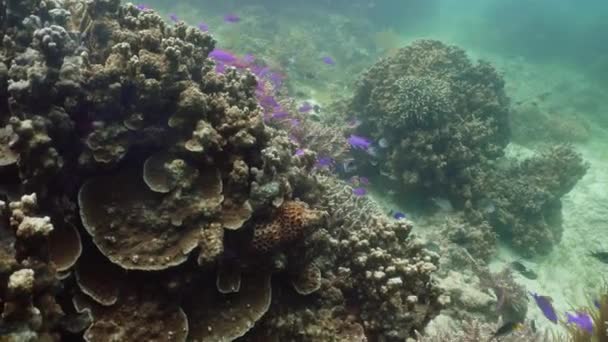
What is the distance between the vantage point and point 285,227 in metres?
3.29

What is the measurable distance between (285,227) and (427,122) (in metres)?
6.43

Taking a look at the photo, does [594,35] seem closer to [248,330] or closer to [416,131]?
[416,131]

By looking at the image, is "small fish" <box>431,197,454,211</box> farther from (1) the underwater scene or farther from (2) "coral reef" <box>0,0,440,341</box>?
(2) "coral reef" <box>0,0,440,341</box>

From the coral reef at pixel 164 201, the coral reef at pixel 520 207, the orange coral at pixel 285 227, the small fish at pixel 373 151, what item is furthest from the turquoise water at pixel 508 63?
the orange coral at pixel 285 227

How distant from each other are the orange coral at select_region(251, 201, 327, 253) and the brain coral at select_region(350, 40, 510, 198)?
563cm

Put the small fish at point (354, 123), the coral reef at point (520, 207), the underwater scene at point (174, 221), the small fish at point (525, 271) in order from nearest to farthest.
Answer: the underwater scene at point (174, 221), the small fish at point (525, 271), the coral reef at point (520, 207), the small fish at point (354, 123)

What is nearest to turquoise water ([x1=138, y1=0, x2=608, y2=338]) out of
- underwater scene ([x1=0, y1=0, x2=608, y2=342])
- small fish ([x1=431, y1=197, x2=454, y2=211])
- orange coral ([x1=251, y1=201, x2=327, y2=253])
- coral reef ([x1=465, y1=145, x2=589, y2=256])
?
small fish ([x1=431, y1=197, x2=454, y2=211])

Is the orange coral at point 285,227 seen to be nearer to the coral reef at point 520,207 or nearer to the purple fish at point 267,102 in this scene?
the purple fish at point 267,102

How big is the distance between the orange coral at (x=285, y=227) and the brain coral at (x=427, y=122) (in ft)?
18.5

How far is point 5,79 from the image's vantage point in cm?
322

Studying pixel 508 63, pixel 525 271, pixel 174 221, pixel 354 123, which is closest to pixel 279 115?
pixel 354 123

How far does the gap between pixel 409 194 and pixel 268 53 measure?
1020 cm

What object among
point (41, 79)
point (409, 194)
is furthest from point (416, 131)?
point (41, 79)

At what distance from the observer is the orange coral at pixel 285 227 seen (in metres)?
3.24
